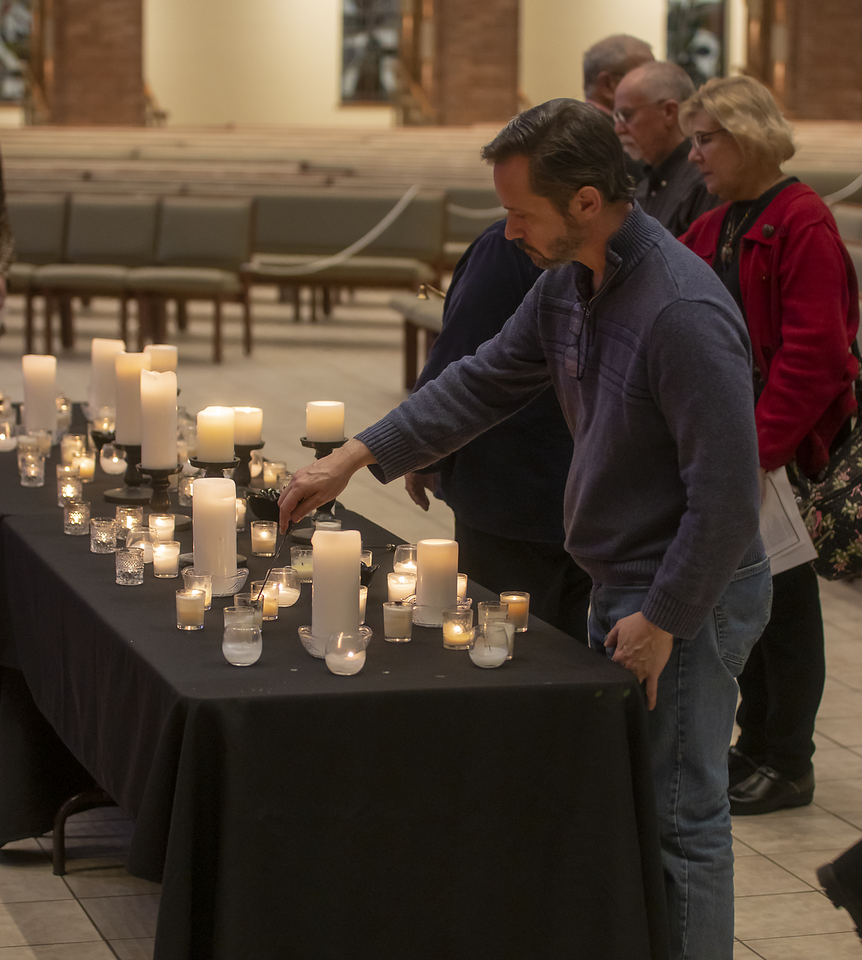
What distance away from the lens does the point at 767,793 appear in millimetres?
3641

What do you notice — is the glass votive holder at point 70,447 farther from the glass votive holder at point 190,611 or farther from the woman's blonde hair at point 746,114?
the woman's blonde hair at point 746,114

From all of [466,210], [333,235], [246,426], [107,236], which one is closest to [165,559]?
[246,426]

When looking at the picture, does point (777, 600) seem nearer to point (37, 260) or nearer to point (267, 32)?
point (37, 260)

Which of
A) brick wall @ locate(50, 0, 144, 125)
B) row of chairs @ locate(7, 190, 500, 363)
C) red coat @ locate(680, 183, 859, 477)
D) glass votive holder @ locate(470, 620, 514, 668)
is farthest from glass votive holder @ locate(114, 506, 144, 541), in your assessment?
brick wall @ locate(50, 0, 144, 125)

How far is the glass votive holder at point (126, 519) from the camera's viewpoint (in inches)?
119

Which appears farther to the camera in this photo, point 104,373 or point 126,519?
point 104,373

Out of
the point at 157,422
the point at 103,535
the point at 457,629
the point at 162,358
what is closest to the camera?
the point at 457,629

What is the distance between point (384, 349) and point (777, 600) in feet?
28.0

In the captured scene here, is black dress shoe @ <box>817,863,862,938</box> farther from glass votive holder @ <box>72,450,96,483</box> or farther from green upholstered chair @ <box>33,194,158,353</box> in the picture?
green upholstered chair @ <box>33,194,158,353</box>

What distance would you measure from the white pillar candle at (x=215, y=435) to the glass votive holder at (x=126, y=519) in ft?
0.59

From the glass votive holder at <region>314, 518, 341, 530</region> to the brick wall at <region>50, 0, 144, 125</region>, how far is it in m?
18.2

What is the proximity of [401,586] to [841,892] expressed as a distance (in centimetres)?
94

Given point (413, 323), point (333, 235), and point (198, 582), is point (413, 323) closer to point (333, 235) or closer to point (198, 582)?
point (333, 235)

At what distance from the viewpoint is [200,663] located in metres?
2.29
